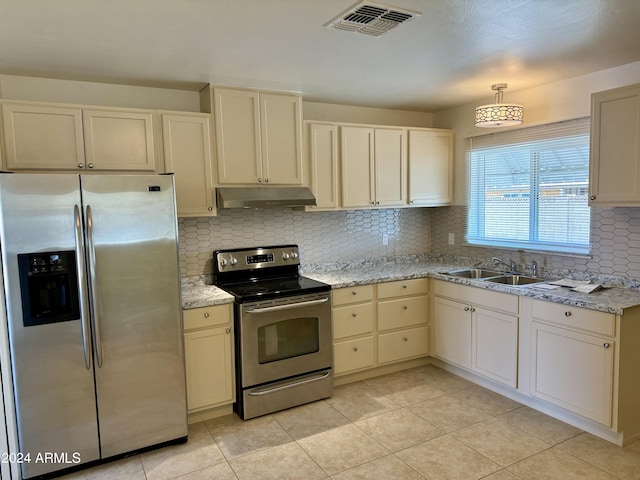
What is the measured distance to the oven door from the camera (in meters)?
3.08

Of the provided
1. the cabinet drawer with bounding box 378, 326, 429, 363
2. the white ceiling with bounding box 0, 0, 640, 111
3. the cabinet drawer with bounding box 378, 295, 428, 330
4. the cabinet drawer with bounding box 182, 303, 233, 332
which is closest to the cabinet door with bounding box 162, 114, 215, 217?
the white ceiling with bounding box 0, 0, 640, 111

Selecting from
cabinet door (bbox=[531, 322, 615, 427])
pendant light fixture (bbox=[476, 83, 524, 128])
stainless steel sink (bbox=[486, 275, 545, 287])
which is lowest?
cabinet door (bbox=[531, 322, 615, 427])

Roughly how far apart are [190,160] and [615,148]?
2.85 m

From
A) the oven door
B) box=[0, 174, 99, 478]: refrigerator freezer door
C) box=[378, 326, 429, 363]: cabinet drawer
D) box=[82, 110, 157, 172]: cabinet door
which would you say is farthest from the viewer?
box=[378, 326, 429, 363]: cabinet drawer

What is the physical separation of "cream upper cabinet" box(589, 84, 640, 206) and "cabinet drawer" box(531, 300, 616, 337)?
2.38 feet

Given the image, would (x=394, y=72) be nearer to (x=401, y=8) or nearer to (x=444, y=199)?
(x=401, y=8)

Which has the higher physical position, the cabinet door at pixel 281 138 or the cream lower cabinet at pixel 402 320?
the cabinet door at pixel 281 138

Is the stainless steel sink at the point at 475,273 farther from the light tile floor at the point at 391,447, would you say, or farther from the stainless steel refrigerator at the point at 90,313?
the stainless steel refrigerator at the point at 90,313

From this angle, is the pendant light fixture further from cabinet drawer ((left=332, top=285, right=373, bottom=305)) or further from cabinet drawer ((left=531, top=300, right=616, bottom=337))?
cabinet drawer ((left=332, top=285, right=373, bottom=305))

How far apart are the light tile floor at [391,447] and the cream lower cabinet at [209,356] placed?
0.65 feet

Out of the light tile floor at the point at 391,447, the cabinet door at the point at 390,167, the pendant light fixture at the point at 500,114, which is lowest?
the light tile floor at the point at 391,447

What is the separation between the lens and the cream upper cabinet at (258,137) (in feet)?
10.7

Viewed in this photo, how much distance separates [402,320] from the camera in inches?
151

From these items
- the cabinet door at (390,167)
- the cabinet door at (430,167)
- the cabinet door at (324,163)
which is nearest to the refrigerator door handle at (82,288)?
the cabinet door at (324,163)
